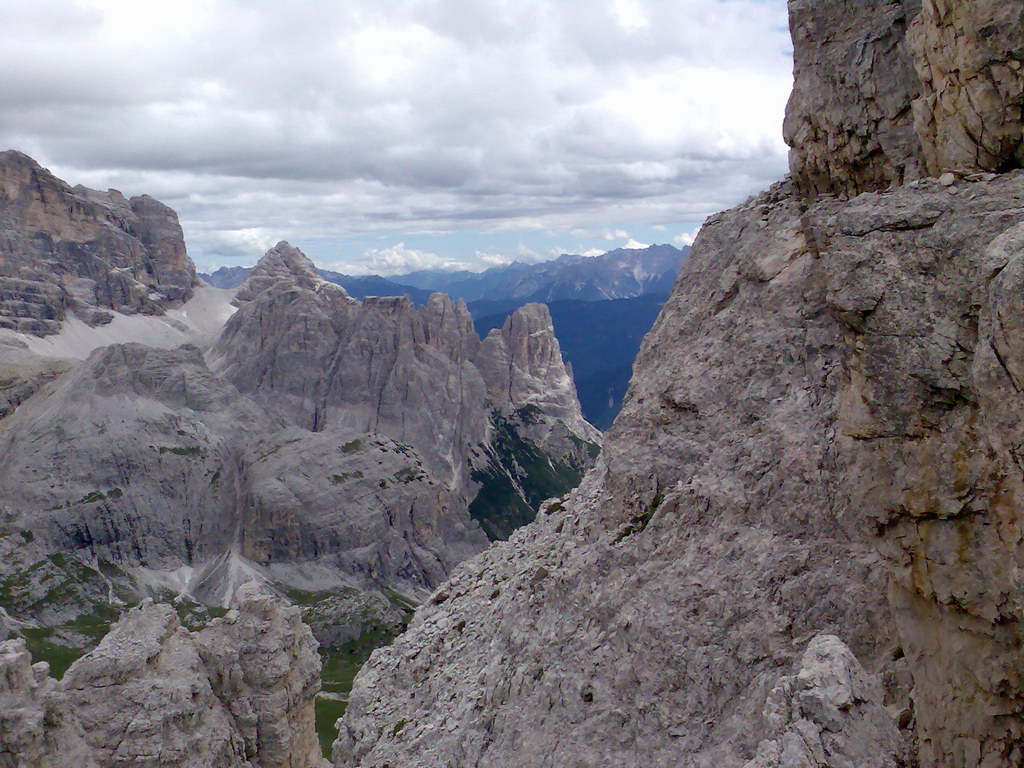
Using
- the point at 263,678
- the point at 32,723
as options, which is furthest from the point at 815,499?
the point at 263,678

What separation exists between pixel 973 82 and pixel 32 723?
5432 centimetres

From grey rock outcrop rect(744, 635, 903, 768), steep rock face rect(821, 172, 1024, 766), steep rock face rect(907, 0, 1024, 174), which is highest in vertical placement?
steep rock face rect(907, 0, 1024, 174)

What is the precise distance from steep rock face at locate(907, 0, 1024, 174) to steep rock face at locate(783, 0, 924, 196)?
8.42ft

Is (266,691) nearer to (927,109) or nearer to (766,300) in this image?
(766,300)

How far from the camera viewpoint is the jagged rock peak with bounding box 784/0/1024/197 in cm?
1496

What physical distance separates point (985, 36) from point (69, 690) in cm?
5783

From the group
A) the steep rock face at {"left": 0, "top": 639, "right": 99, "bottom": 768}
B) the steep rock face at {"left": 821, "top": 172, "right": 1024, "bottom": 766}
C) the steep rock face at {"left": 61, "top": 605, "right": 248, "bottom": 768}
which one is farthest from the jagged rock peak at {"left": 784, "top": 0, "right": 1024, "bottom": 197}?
the steep rock face at {"left": 0, "top": 639, "right": 99, "bottom": 768}

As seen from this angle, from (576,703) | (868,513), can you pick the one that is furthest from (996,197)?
(576,703)

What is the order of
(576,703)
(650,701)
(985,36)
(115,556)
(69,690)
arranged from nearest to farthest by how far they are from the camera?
(985,36), (650,701), (576,703), (69,690), (115,556)

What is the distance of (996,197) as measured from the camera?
14.0 metres

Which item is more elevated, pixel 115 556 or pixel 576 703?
pixel 576 703

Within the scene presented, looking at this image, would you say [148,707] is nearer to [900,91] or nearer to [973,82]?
[900,91]

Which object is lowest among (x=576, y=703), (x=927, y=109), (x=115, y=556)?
(x=115, y=556)

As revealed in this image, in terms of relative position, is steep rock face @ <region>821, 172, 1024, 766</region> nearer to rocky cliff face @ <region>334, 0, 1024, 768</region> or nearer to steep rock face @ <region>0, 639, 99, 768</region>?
rocky cliff face @ <region>334, 0, 1024, 768</region>
